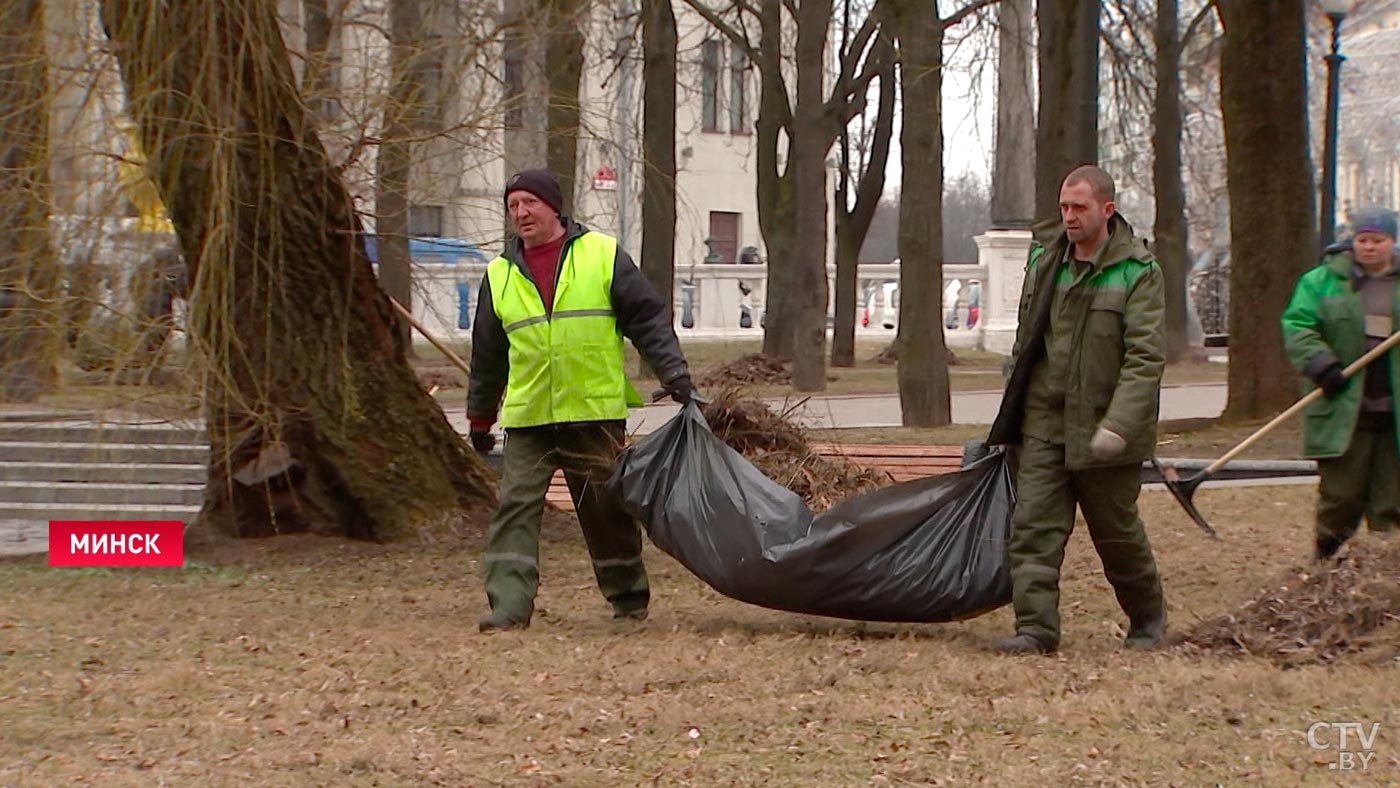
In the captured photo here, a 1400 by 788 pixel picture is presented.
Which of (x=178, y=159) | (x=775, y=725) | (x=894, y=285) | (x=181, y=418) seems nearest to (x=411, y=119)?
(x=178, y=159)

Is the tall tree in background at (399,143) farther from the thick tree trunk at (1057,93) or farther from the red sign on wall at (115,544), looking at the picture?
the thick tree trunk at (1057,93)

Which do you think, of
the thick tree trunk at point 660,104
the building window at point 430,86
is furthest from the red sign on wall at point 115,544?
the thick tree trunk at point 660,104

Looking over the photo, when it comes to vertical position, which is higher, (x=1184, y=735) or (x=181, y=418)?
(x=181, y=418)

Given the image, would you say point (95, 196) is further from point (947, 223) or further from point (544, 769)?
point (947, 223)

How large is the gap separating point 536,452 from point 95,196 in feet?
7.98

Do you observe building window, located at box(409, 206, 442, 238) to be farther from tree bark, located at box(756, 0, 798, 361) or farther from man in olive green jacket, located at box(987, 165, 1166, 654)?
tree bark, located at box(756, 0, 798, 361)

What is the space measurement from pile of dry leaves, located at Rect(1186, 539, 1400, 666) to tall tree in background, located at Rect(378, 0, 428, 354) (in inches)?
171

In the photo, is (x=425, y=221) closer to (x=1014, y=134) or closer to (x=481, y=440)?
(x=481, y=440)

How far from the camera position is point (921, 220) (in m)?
14.3

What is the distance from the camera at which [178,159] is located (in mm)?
8336

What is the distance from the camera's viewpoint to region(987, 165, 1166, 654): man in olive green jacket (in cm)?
610

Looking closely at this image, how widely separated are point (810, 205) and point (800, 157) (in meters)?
0.54

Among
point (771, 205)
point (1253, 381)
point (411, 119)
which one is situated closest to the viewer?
point (411, 119)

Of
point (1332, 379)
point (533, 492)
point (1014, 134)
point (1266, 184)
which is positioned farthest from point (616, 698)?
point (1014, 134)
